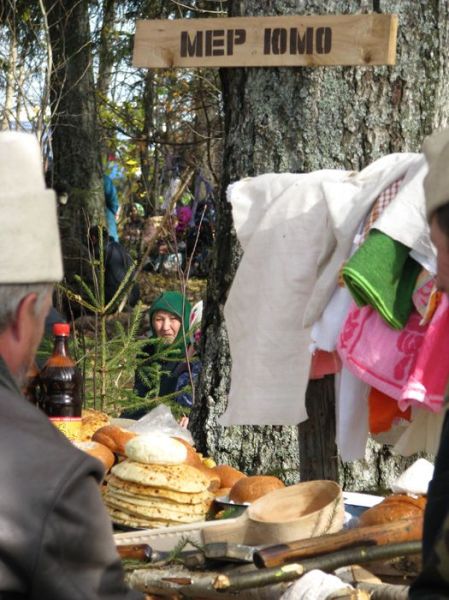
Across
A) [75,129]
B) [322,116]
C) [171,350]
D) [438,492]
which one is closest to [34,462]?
[438,492]

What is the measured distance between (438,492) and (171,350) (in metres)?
4.07

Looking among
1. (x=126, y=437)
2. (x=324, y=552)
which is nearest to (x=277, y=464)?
(x=126, y=437)

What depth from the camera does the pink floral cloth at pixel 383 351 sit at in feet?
9.84

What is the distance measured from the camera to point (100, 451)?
3297mm

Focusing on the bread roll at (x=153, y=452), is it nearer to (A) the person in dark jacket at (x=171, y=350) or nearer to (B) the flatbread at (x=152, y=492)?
(B) the flatbread at (x=152, y=492)

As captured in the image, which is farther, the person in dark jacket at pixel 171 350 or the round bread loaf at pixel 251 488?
the person in dark jacket at pixel 171 350

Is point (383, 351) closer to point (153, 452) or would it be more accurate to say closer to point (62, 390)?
point (153, 452)

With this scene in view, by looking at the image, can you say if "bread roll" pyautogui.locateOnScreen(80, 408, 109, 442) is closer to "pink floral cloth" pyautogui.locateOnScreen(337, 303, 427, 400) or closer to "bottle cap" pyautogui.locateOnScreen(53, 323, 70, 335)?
"bottle cap" pyautogui.locateOnScreen(53, 323, 70, 335)

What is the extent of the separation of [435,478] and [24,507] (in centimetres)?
59

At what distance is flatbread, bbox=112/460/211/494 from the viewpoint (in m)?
2.95

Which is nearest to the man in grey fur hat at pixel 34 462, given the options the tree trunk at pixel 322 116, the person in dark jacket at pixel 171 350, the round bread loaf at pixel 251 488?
the round bread loaf at pixel 251 488

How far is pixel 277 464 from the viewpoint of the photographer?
15.1ft

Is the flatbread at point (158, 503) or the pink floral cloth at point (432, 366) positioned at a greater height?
the pink floral cloth at point (432, 366)

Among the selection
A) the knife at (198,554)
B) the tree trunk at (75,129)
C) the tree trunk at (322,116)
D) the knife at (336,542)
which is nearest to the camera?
the knife at (336,542)
